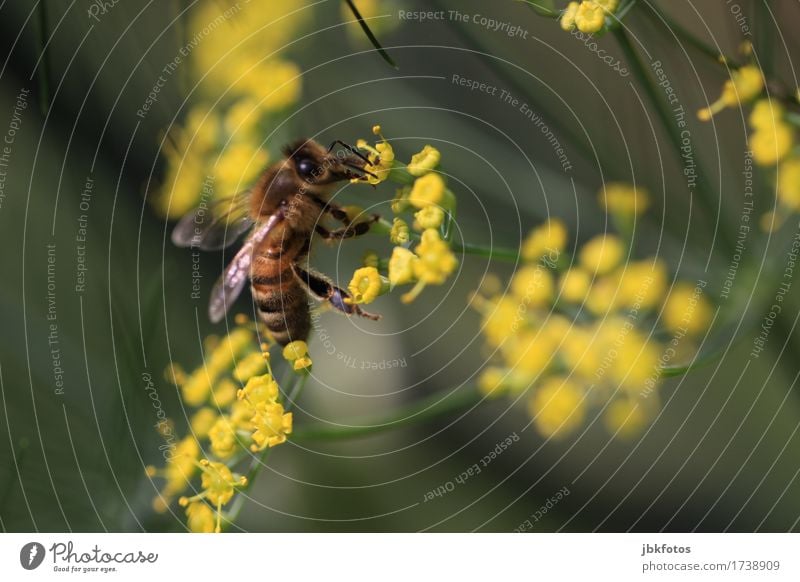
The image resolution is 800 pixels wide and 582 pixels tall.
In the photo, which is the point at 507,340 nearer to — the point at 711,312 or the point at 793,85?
the point at 711,312

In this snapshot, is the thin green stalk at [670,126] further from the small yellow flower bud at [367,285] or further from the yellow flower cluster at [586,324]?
the small yellow flower bud at [367,285]

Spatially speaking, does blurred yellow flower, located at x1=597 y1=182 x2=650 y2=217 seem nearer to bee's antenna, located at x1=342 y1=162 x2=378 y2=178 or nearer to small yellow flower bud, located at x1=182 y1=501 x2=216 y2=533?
bee's antenna, located at x1=342 y1=162 x2=378 y2=178

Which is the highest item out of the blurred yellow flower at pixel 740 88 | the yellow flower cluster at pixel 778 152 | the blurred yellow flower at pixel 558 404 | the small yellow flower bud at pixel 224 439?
the blurred yellow flower at pixel 740 88

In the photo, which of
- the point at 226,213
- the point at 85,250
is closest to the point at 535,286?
the point at 226,213
